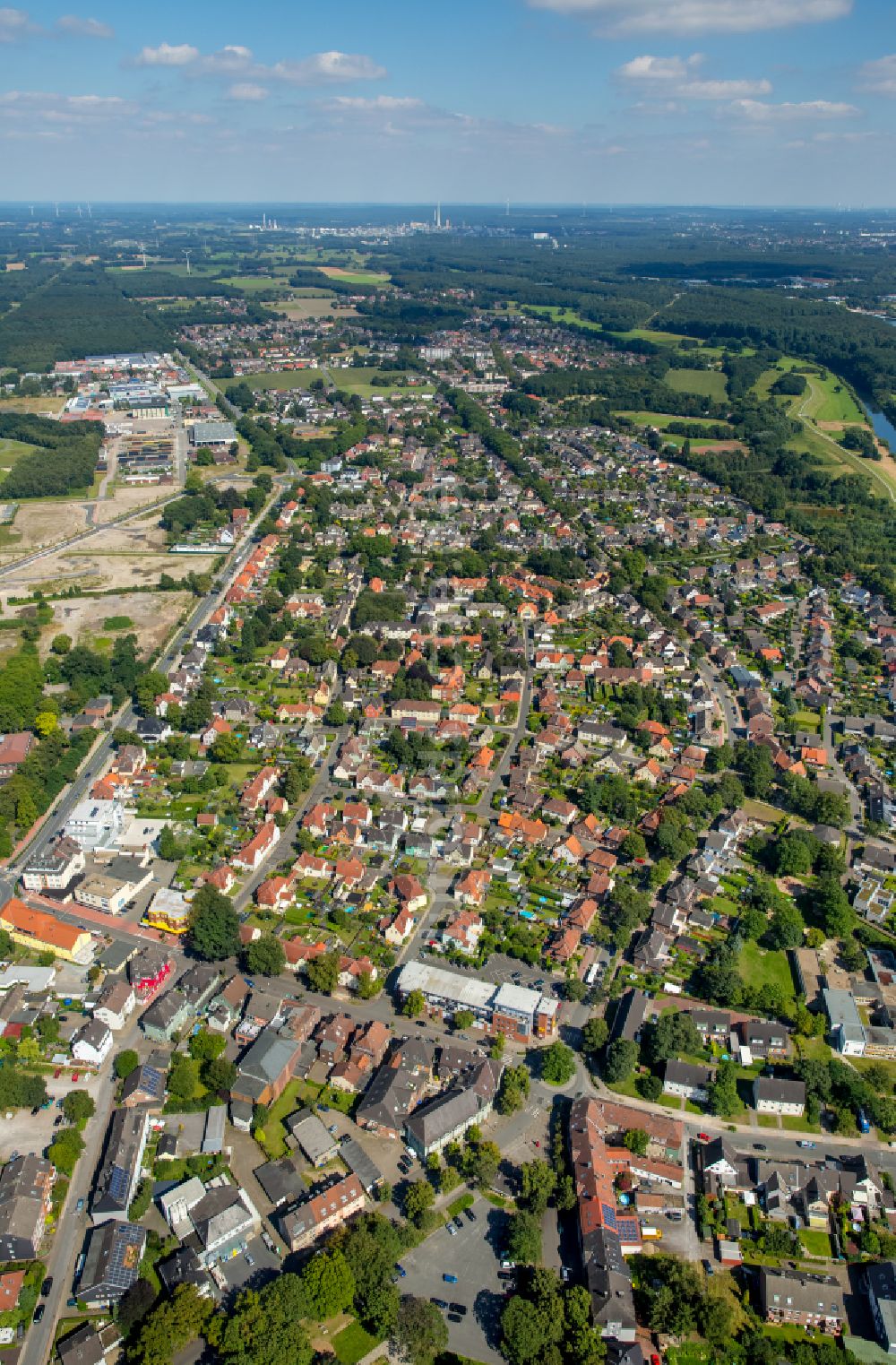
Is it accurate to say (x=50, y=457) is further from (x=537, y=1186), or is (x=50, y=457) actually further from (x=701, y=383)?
(x=701, y=383)

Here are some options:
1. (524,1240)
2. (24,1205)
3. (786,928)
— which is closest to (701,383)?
(786,928)

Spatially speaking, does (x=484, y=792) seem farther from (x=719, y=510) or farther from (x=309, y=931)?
(x=719, y=510)

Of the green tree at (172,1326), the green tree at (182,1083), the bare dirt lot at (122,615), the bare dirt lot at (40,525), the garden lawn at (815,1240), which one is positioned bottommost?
the garden lawn at (815,1240)

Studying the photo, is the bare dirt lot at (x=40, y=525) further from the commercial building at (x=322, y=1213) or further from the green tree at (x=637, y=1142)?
the green tree at (x=637, y=1142)

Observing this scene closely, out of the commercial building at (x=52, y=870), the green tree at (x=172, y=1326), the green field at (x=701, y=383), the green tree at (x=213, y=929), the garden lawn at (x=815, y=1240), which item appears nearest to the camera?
the green tree at (x=172, y=1326)

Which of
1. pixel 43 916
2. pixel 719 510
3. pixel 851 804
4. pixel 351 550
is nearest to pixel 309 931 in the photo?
pixel 43 916

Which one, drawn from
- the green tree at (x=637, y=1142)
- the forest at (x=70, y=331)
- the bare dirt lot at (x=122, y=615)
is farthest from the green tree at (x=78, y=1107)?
the forest at (x=70, y=331)
